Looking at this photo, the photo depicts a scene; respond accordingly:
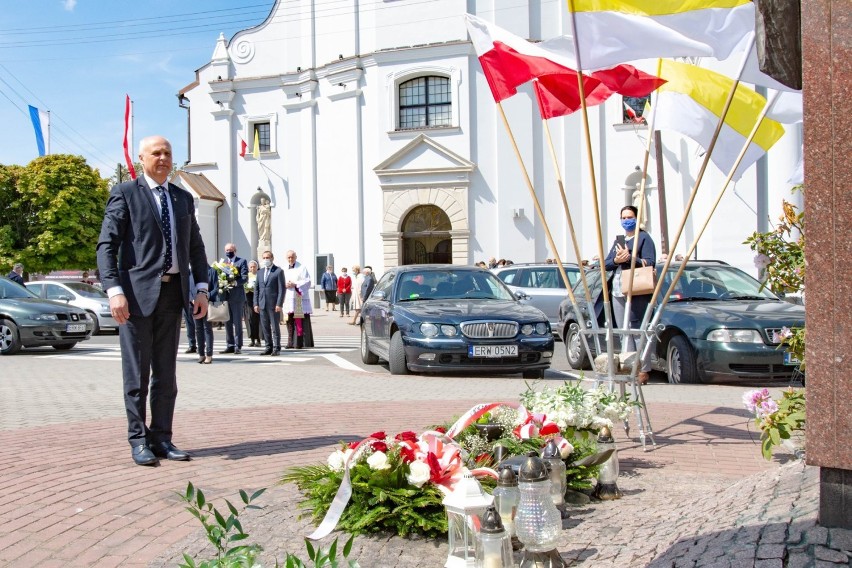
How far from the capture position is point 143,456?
524 centimetres

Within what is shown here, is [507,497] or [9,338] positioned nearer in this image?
[507,497]

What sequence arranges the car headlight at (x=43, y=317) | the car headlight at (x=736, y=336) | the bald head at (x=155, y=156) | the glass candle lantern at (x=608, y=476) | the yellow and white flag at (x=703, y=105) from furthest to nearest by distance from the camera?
the car headlight at (x=43, y=317) < the car headlight at (x=736, y=336) < the yellow and white flag at (x=703, y=105) < the bald head at (x=155, y=156) < the glass candle lantern at (x=608, y=476)

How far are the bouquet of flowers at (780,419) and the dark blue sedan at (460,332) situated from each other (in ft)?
19.4

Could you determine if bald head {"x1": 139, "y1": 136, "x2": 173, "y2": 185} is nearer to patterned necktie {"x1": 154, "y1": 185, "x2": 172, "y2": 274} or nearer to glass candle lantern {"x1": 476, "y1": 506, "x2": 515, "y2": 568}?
patterned necktie {"x1": 154, "y1": 185, "x2": 172, "y2": 274}

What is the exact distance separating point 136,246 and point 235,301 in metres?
9.31

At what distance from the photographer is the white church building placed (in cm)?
2880

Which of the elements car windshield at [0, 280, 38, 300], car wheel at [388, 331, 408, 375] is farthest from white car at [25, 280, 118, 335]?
car wheel at [388, 331, 408, 375]

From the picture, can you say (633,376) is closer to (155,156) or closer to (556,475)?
(556,475)

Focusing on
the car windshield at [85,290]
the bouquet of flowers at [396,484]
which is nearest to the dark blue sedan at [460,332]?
the bouquet of flowers at [396,484]

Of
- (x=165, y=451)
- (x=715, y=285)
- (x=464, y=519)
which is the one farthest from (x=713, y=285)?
(x=464, y=519)

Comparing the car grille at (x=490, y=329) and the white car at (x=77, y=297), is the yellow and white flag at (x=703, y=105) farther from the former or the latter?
the white car at (x=77, y=297)

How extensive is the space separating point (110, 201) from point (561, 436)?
331 centimetres

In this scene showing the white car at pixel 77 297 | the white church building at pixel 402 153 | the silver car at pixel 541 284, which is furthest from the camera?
the white church building at pixel 402 153

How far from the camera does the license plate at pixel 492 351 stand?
1027cm
